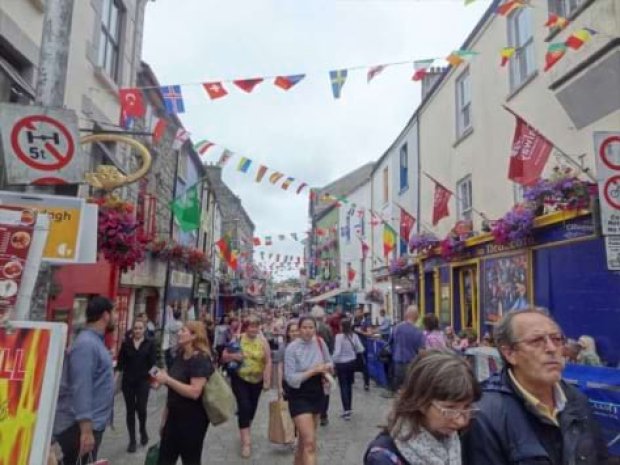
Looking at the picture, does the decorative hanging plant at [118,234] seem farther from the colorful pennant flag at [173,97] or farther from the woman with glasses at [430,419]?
the woman with glasses at [430,419]

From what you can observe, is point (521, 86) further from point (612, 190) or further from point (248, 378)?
point (248, 378)

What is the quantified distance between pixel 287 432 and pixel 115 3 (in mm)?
9203

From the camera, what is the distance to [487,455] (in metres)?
2.00

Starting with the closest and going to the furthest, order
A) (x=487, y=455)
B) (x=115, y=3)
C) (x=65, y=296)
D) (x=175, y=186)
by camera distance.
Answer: (x=487, y=455)
(x=65, y=296)
(x=115, y=3)
(x=175, y=186)

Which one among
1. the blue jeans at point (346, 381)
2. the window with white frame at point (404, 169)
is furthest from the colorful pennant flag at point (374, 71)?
the window with white frame at point (404, 169)

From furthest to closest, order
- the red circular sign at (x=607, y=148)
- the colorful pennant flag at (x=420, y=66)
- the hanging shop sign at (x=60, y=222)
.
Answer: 1. the colorful pennant flag at (x=420, y=66)
2. the red circular sign at (x=607, y=148)
3. the hanging shop sign at (x=60, y=222)

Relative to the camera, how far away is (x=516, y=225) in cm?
925

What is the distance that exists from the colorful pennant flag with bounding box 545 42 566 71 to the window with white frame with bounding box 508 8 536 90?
2032mm

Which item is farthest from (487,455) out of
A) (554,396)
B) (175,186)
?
(175,186)

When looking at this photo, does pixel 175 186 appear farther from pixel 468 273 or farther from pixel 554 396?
pixel 554 396

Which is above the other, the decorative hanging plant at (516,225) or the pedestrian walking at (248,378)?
the decorative hanging plant at (516,225)

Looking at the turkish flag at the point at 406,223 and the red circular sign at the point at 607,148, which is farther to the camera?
the turkish flag at the point at 406,223

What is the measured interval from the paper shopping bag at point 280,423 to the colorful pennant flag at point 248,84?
4.60 metres

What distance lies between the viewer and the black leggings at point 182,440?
4.50 m
